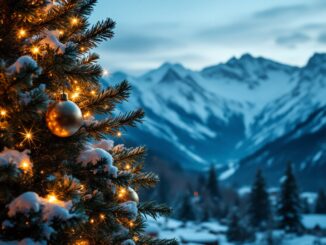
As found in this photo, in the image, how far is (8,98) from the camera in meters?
2.86

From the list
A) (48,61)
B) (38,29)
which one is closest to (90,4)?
(38,29)

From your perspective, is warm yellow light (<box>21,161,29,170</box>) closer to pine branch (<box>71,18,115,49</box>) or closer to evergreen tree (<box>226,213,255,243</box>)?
pine branch (<box>71,18,115,49</box>)

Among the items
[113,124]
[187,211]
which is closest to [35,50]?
[113,124]

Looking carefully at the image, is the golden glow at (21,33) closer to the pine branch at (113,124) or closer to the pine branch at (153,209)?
the pine branch at (113,124)

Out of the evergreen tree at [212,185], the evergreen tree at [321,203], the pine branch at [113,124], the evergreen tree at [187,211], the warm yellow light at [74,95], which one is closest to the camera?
the pine branch at [113,124]

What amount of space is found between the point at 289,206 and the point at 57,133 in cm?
4608

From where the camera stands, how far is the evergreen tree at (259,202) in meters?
51.5

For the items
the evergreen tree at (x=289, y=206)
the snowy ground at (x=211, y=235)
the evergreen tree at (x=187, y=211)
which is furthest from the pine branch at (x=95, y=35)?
the evergreen tree at (x=187, y=211)

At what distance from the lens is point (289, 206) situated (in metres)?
46.2

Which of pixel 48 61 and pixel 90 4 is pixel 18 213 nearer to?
pixel 48 61

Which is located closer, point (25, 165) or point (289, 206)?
point (25, 165)

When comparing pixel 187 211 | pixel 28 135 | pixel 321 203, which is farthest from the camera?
pixel 321 203

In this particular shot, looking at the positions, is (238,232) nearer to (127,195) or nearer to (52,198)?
(127,195)

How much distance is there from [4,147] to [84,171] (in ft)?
1.82
